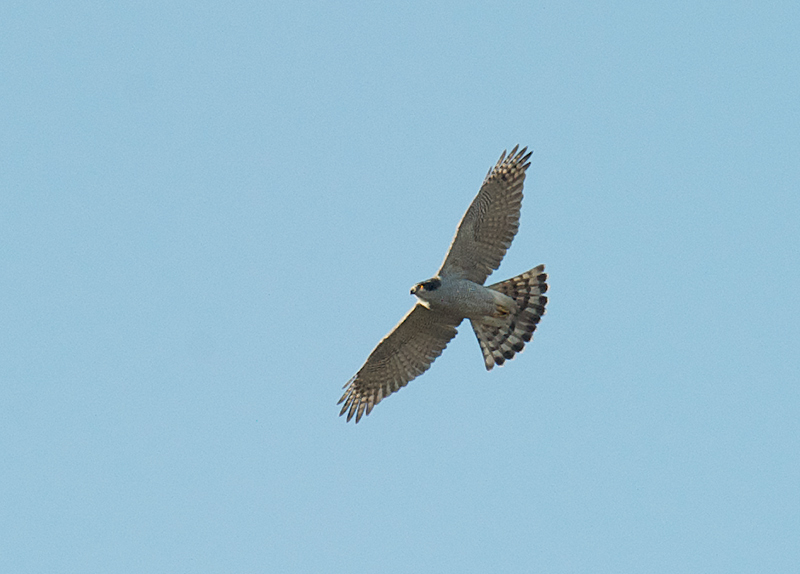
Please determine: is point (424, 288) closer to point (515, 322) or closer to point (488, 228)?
point (488, 228)

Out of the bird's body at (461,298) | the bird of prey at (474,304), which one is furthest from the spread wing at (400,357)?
the bird's body at (461,298)

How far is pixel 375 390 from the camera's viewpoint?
18562 mm

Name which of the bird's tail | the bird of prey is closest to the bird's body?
the bird of prey

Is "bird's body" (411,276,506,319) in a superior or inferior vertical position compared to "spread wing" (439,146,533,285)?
inferior

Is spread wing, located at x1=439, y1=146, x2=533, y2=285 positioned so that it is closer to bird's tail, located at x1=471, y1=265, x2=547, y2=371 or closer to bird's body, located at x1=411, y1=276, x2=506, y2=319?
bird's body, located at x1=411, y1=276, x2=506, y2=319

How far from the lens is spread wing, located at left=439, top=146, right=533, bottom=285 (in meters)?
17.2

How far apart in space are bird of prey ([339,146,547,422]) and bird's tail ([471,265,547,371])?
1 centimetres

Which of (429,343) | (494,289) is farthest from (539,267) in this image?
(429,343)

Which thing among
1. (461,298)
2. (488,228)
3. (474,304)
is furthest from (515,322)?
(488,228)

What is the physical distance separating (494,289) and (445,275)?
837 millimetres

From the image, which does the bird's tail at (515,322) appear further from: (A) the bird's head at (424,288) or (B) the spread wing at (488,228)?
(A) the bird's head at (424,288)

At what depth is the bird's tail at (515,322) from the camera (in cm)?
1797

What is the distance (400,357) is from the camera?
18266 millimetres

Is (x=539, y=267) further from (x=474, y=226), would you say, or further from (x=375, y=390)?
(x=375, y=390)
